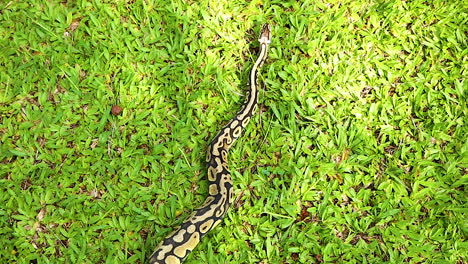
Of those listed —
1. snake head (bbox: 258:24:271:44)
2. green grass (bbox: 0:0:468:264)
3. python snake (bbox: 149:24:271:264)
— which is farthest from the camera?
snake head (bbox: 258:24:271:44)

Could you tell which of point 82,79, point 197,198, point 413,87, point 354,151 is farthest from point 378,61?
point 82,79

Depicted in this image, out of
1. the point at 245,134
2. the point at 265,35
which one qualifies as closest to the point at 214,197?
the point at 245,134

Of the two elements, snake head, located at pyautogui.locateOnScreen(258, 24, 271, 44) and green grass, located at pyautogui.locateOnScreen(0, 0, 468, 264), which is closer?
green grass, located at pyautogui.locateOnScreen(0, 0, 468, 264)

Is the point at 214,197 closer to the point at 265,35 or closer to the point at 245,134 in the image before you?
the point at 245,134

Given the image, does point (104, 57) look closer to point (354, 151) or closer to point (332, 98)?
point (332, 98)

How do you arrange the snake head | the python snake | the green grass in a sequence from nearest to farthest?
1. the python snake
2. the green grass
3. the snake head
